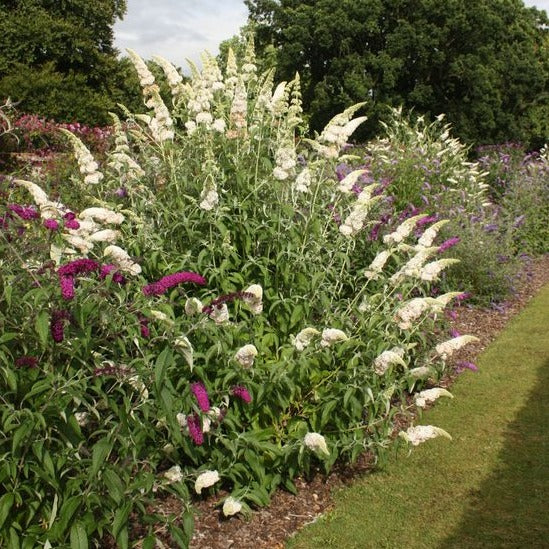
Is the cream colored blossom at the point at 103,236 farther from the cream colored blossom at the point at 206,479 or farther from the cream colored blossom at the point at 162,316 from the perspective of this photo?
the cream colored blossom at the point at 206,479

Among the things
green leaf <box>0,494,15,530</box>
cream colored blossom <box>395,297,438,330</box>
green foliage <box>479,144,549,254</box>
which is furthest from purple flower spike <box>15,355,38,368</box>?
green foliage <box>479,144,549,254</box>

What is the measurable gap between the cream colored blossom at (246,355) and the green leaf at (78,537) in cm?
104

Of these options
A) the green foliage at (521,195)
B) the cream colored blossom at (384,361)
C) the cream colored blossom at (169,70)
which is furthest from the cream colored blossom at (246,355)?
the green foliage at (521,195)

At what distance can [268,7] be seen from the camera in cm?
1923

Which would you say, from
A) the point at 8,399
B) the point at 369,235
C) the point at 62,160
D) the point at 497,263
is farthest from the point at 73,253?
the point at 497,263

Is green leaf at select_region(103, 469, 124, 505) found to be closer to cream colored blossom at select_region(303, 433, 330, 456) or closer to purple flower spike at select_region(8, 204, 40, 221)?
cream colored blossom at select_region(303, 433, 330, 456)

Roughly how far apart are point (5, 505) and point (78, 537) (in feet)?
1.02

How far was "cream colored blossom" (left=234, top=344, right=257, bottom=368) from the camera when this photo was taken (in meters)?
3.18

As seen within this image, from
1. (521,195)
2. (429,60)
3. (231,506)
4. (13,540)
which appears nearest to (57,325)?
(13,540)

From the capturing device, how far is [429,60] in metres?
17.1

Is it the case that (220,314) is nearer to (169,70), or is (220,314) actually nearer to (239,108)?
(239,108)

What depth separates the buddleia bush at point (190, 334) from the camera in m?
2.78

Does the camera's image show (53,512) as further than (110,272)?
No

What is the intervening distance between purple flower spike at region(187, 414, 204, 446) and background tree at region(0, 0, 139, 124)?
12372 mm
